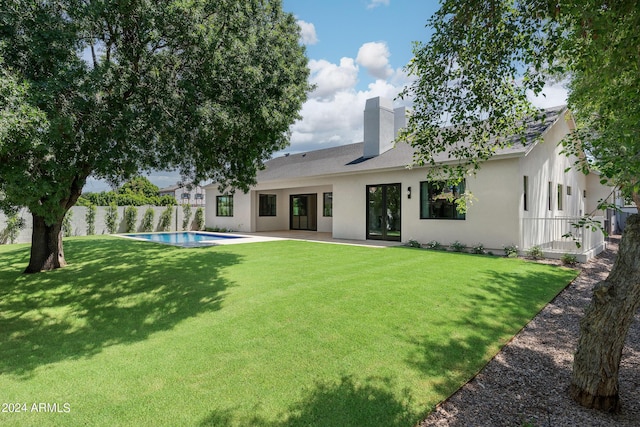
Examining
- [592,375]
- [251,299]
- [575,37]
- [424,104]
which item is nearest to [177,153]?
[251,299]

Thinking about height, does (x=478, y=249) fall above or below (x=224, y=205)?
below

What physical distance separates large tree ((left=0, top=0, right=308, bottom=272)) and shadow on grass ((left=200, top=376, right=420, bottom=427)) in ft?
13.6

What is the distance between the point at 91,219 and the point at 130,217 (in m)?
2.10

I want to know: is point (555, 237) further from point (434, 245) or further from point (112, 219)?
point (112, 219)

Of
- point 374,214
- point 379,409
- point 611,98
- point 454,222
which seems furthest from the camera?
point 374,214

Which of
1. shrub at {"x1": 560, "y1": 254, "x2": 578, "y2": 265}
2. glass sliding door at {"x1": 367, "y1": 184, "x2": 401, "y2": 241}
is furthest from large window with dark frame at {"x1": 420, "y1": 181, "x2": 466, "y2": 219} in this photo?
shrub at {"x1": 560, "y1": 254, "x2": 578, "y2": 265}

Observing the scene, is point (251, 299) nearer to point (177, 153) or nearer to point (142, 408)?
point (142, 408)

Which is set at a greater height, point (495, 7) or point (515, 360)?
point (495, 7)

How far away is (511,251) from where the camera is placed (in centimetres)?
1084

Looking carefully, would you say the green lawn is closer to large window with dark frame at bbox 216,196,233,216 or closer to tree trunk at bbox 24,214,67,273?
tree trunk at bbox 24,214,67,273

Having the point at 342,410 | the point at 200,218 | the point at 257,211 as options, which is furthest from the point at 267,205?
the point at 342,410

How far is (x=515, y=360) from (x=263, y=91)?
254 inches

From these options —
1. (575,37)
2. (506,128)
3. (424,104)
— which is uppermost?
(575,37)

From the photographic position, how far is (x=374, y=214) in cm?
1539
